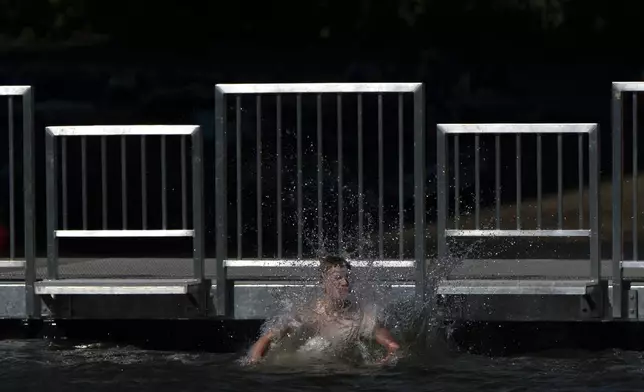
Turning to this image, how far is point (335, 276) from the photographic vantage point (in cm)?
1079

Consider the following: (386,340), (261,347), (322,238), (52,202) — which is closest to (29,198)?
(52,202)

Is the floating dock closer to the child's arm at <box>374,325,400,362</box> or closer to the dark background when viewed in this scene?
the child's arm at <box>374,325,400,362</box>

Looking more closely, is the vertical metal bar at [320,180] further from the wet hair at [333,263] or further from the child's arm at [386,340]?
the child's arm at [386,340]

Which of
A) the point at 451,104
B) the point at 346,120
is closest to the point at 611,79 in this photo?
the point at 451,104

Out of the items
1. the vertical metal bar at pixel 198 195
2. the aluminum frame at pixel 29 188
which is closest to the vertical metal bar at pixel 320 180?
the vertical metal bar at pixel 198 195

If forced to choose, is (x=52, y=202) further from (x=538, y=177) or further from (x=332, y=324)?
(x=538, y=177)

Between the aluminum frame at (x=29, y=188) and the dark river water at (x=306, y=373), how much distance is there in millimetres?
407

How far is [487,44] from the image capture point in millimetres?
13500

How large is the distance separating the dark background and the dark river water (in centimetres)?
214

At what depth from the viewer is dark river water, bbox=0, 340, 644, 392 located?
1012 centimetres

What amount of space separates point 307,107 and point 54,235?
327 cm

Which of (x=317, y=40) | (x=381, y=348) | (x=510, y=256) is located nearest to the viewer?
(x=381, y=348)

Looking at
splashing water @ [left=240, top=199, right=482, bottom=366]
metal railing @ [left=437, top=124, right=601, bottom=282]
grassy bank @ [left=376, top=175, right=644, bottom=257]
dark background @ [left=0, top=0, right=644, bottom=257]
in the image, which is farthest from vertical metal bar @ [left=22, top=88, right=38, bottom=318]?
metal railing @ [left=437, top=124, right=601, bottom=282]

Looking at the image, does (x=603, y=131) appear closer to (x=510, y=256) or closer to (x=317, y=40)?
(x=510, y=256)
